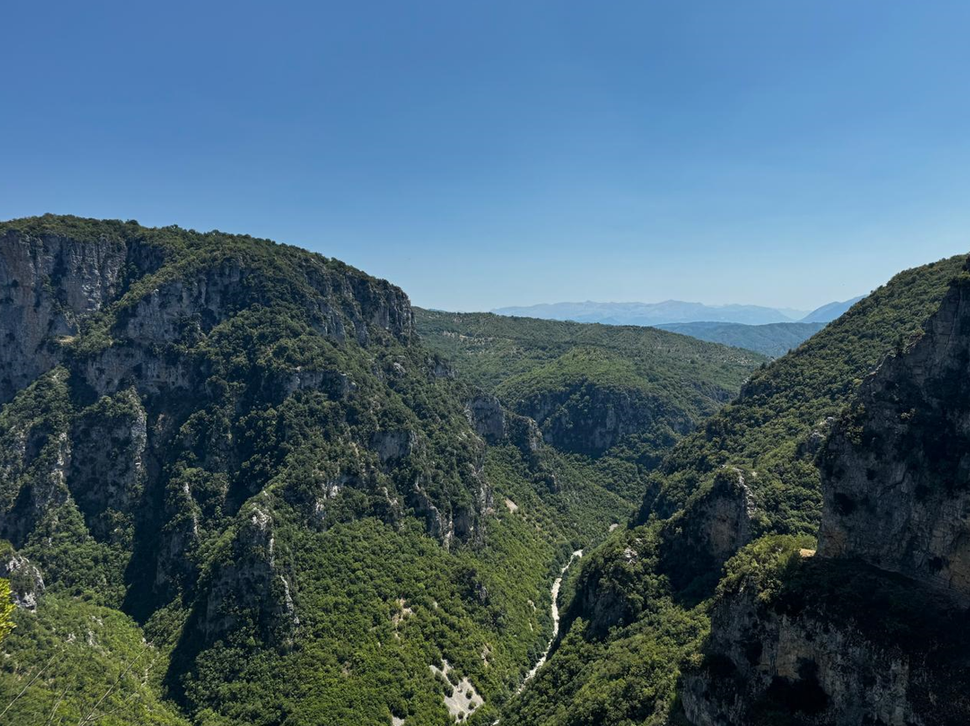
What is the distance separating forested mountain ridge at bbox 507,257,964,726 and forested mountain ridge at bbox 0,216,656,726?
24210mm

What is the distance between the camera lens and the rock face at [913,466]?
44.8 meters

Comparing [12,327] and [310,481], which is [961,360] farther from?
[12,327]

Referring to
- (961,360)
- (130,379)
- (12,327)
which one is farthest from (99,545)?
(961,360)

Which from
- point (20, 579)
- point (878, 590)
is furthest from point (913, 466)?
point (20, 579)

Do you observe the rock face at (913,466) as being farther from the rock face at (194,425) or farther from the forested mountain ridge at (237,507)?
the rock face at (194,425)

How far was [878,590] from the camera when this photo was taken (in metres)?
44.9

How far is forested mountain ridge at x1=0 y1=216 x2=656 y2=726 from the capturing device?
89.9 meters

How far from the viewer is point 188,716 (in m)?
86.1

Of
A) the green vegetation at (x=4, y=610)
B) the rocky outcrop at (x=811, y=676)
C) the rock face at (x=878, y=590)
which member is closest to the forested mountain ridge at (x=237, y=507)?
the green vegetation at (x=4, y=610)

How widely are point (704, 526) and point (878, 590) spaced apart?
42.1 meters

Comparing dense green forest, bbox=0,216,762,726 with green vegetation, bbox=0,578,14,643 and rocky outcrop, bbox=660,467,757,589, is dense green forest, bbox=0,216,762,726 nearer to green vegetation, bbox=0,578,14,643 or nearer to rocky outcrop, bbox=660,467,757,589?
green vegetation, bbox=0,578,14,643

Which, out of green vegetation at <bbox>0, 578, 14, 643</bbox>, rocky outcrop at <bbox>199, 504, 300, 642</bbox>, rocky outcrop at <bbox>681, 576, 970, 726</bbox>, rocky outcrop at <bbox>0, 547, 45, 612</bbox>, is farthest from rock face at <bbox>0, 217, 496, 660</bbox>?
rocky outcrop at <bbox>681, 576, 970, 726</bbox>

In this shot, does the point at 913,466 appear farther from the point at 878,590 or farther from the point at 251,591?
the point at 251,591

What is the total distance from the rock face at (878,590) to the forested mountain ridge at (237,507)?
59.4 metres
